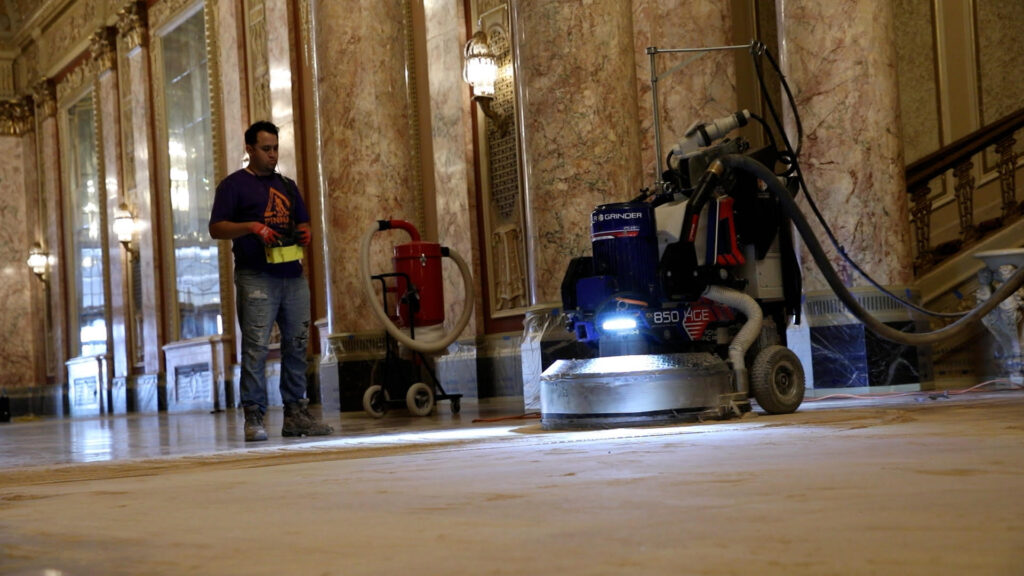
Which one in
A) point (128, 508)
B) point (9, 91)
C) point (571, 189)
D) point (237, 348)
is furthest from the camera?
point (9, 91)

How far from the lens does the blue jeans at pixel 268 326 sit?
6516mm

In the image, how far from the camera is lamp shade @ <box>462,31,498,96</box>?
39.1ft

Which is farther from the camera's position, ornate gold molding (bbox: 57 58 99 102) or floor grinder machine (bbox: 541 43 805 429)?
ornate gold molding (bbox: 57 58 99 102)

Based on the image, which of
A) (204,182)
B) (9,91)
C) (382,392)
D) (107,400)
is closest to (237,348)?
(204,182)

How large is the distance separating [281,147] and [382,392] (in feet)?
20.6

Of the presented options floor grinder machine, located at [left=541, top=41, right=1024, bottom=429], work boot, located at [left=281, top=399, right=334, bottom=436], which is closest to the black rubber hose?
floor grinder machine, located at [left=541, top=41, right=1024, bottom=429]

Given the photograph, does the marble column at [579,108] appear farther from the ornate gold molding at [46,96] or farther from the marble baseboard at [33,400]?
the marble baseboard at [33,400]

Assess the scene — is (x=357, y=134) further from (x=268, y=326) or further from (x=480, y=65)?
(x=268, y=326)

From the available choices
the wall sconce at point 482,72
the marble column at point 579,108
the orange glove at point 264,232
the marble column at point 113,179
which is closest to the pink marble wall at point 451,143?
the wall sconce at point 482,72

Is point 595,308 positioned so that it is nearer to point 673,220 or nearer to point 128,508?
point 673,220

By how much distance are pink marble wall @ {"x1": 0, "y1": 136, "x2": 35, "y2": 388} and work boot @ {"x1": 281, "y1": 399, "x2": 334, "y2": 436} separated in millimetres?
20176

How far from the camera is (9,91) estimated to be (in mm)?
26203

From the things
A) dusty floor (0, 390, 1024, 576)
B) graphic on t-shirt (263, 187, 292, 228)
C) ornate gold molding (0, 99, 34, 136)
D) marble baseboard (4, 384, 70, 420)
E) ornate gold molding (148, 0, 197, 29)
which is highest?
ornate gold molding (148, 0, 197, 29)

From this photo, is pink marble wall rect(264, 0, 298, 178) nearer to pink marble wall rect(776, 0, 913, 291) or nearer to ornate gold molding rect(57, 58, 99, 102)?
ornate gold molding rect(57, 58, 99, 102)
